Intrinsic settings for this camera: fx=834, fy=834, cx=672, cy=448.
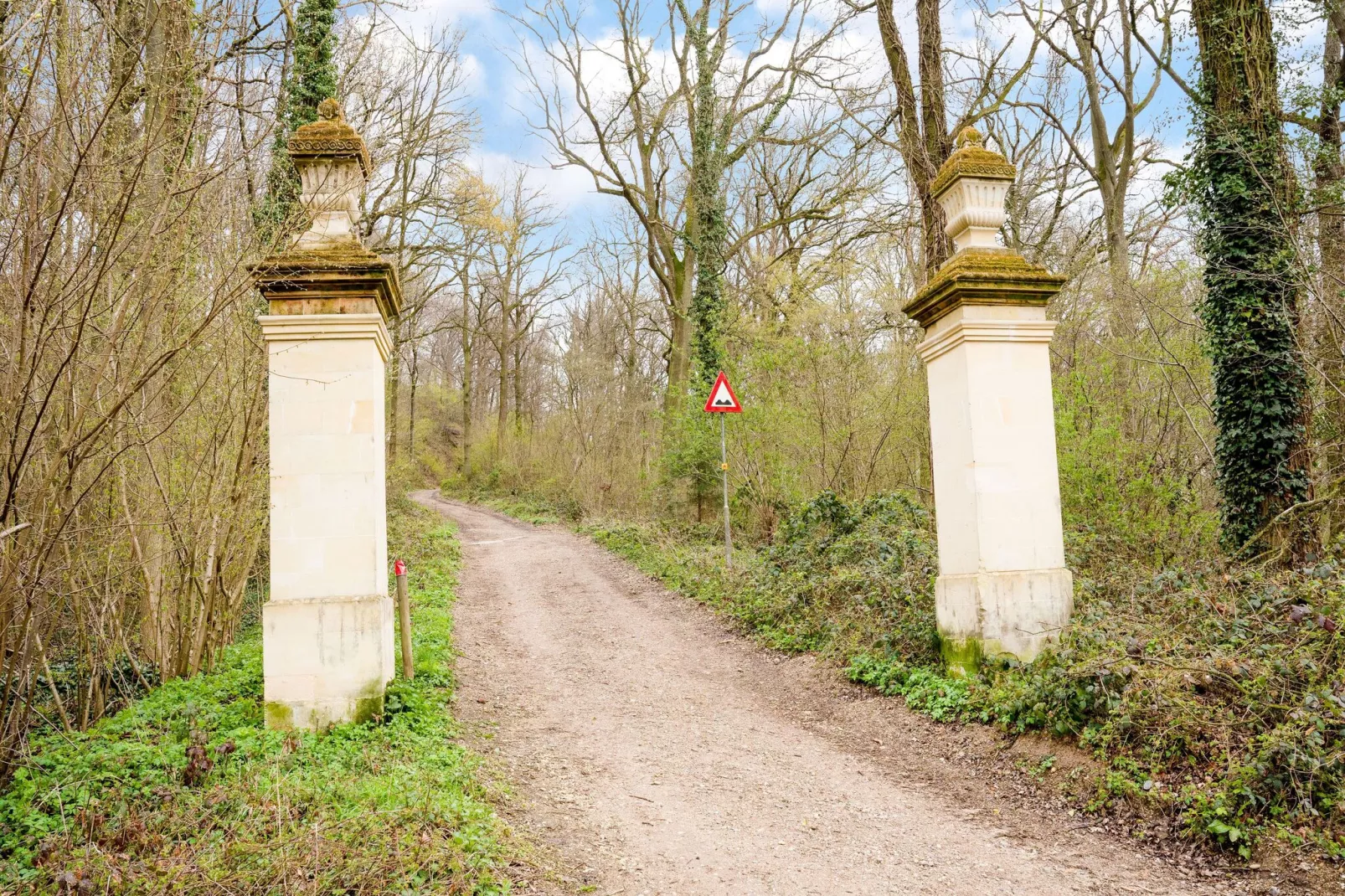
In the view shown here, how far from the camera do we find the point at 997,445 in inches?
236

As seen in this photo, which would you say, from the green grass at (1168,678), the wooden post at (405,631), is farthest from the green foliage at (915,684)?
the wooden post at (405,631)

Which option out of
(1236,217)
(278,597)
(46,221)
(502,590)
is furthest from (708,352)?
(46,221)

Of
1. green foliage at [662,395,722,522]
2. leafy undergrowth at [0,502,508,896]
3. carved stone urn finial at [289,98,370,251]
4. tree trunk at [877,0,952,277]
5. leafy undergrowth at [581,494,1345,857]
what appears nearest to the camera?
leafy undergrowth at [0,502,508,896]

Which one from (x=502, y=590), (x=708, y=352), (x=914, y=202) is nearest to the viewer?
(x=502, y=590)

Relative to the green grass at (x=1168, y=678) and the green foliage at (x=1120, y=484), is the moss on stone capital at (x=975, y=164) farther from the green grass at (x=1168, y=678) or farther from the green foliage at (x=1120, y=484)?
the green foliage at (x=1120, y=484)

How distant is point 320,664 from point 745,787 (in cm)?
277

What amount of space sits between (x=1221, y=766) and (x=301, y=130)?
245 inches

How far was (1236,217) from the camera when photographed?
26.8 feet

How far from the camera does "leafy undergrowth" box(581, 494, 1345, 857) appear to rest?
11.8 feet

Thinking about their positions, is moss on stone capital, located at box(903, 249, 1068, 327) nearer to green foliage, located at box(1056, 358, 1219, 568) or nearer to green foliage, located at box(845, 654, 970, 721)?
green foliage, located at box(845, 654, 970, 721)

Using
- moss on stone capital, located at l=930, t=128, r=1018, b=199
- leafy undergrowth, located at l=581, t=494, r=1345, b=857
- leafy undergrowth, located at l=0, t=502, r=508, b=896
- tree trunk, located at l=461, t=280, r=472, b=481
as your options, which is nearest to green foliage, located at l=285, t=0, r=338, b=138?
leafy undergrowth, located at l=0, t=502, r=508, b=896

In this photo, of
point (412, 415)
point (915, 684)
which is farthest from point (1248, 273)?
point (412, 415)

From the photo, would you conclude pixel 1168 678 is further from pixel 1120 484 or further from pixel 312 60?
pixel 312 60

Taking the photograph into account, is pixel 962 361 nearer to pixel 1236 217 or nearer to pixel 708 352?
pixel 1236 217
